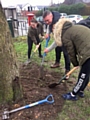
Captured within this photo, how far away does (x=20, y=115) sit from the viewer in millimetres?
2840

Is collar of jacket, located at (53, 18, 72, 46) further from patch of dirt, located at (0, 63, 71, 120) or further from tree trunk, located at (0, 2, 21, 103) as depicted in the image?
patch of dirt, located at (0, 63, 71, 120)

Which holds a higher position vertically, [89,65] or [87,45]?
[87,45]

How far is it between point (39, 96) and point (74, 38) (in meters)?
1.31

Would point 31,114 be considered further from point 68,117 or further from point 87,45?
point 87,45

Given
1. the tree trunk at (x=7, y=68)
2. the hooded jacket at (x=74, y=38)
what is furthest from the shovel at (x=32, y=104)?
the hooded jacket at (x=74, y=38)

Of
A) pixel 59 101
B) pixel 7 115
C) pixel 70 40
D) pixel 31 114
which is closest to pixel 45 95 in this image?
pixel 59 101

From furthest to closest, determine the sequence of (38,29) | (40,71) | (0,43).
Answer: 1. (38,29)
2. (40,71)
3. (0,43)

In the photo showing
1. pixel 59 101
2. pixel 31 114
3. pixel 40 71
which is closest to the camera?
pixel 31 114

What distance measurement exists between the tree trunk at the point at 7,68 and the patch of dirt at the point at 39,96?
9.3 inches

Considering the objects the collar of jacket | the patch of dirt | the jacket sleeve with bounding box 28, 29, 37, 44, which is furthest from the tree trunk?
the jacket sleeve with bounding box 28, 29, 37, 44

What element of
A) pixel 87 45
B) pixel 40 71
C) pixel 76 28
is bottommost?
pixel 40 71

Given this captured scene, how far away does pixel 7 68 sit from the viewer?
285 centimetres

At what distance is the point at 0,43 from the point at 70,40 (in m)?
1.11

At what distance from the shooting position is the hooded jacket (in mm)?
2760
